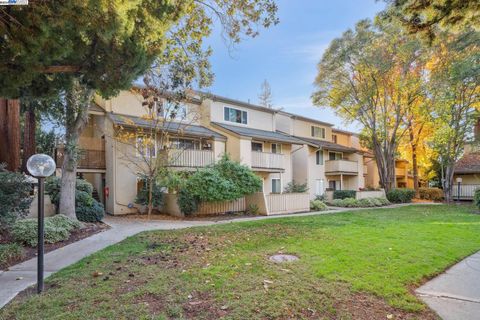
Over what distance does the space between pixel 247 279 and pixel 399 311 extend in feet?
7.29

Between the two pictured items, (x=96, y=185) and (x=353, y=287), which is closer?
(x=353, y=287)

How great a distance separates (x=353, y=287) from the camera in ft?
15.5

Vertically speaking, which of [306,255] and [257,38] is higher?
[257,38]

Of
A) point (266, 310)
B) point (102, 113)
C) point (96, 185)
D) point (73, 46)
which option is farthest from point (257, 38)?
point (96, 185)

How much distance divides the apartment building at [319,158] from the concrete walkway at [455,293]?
65.1 feet

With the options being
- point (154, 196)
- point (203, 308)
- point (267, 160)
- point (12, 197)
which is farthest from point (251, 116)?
point (203, 308)

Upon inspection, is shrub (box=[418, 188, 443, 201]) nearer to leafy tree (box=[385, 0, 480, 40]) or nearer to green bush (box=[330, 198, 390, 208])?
green bush (box=[330, 198, 390, 208])

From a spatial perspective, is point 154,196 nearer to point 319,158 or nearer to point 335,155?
point 319,158

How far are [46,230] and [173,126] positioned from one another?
1073 centimetres

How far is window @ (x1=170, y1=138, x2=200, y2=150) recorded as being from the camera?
19.0 m

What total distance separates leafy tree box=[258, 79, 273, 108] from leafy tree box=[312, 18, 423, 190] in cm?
1936

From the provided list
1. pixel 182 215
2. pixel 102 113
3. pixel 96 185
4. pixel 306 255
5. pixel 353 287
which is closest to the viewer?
pixel 353 287

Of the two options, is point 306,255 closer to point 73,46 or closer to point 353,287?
point 353,287

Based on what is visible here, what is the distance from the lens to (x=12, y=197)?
8.32m
